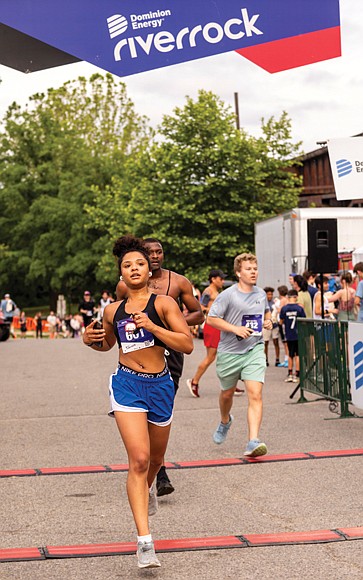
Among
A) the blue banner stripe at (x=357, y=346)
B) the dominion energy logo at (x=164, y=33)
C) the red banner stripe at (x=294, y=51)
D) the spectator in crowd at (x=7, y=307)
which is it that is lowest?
the spectator in crowd at (x=7, y=307)

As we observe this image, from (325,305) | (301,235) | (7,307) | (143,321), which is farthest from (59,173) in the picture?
(143,321)

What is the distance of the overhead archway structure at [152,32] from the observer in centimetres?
612

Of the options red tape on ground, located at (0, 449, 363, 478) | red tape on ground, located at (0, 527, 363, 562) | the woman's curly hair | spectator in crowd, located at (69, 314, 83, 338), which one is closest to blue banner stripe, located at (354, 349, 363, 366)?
red tape on ground, located at (0, 449, 363, 478)

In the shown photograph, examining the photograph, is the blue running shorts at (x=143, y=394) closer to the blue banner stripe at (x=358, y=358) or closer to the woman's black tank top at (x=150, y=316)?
the woman's black tank top at (x=150, y=316)

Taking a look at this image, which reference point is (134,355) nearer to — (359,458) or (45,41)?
(45,41)

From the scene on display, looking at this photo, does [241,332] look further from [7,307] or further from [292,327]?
[7,307]

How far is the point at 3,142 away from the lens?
7256cm

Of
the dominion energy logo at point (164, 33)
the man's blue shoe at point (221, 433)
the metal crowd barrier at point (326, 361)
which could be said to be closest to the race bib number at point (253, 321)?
the man's blue shoe at point (221, 433)

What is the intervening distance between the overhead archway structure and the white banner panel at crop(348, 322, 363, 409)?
6.09 m

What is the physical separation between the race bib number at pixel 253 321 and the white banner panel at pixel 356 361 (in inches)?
81.3

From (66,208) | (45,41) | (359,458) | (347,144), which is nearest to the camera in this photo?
(45,41)

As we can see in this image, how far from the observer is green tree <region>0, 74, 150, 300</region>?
67.1m

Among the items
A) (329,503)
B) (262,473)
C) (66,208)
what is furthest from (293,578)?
(66,208)

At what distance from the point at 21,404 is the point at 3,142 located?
192 ft
